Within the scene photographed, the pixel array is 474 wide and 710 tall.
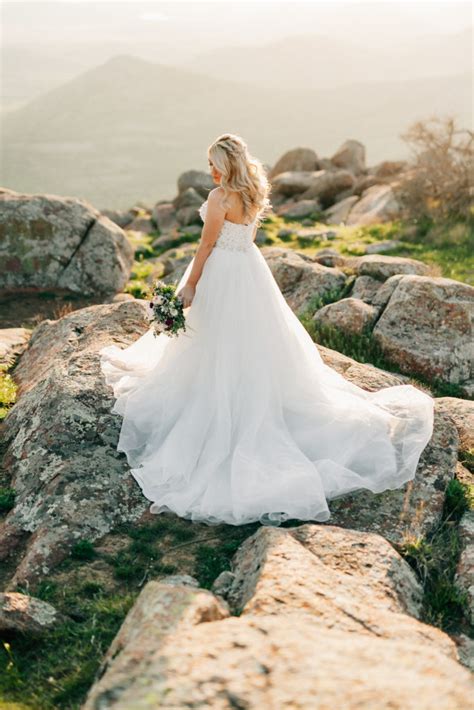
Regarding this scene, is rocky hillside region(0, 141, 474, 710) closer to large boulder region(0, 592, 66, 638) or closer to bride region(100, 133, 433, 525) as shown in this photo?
large boulder region(0, 592, 66, 638)

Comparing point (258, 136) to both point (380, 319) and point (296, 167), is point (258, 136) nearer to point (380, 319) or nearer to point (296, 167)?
point (296, 167)

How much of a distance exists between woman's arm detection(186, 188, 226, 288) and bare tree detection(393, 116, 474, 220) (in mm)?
18201

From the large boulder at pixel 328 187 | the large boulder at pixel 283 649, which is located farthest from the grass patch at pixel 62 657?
the large boulder at pixel 328 187

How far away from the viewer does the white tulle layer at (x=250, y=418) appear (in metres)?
7.04

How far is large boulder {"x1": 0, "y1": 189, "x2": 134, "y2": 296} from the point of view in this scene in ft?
54.3

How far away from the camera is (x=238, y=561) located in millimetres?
6172

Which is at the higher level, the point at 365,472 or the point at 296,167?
the point at 296,167

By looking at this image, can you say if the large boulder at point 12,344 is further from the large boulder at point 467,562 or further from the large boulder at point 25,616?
the large boulder at point 467,562

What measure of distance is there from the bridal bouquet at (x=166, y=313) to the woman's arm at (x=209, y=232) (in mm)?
447

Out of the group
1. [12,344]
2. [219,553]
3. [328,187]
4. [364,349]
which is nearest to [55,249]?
[12,344]

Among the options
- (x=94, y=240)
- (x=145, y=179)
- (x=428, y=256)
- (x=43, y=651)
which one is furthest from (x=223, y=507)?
(x=145, y=179)

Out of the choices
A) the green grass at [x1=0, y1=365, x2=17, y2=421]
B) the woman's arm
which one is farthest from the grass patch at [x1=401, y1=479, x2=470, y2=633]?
the green grass at [x1=0, y1=365, x2=17, y2=421]

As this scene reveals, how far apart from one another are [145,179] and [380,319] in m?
135

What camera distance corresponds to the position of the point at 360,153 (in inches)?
1497
